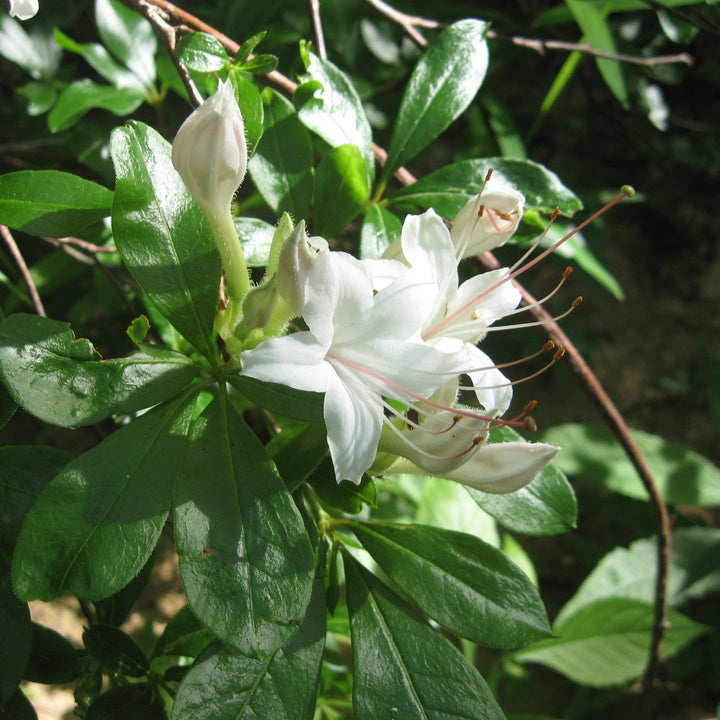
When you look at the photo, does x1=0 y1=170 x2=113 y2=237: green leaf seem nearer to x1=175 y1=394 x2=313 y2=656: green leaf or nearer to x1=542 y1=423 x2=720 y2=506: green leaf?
x1=175 y1=394 x2=313 y2=656: green leaf

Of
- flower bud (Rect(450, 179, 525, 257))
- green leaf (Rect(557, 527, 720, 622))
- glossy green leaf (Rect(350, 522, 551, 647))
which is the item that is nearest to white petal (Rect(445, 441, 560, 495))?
glossy green leaf (Rect(350, 522, 551, 647))

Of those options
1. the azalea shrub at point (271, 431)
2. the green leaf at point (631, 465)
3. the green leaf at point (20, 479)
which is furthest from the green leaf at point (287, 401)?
the green leaf at point (631, 465)

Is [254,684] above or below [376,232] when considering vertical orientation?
below

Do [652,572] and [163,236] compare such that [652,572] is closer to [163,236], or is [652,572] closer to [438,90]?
[438,90]

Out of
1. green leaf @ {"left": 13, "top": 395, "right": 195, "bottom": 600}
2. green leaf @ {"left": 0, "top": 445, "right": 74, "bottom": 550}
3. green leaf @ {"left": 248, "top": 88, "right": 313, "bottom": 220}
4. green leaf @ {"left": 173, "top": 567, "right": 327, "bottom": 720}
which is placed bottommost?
green leaf @ {"left": 173, "top": 567, "right": 327, "bottom": 720}

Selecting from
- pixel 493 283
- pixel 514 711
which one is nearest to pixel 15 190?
pixel 493 283

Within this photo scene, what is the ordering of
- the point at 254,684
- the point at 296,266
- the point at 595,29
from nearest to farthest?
the point at 296,266 → the point at 254,684 → the point at 595,29

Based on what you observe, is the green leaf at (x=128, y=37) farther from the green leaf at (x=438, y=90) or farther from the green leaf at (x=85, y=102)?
the green leaf at (x=438, y=90)

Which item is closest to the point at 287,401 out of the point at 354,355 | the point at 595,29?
the point at 354,355
